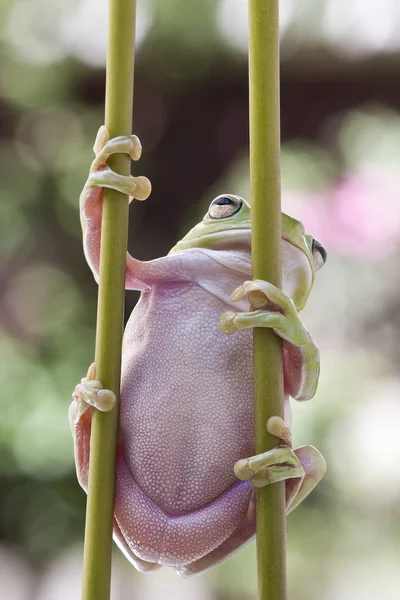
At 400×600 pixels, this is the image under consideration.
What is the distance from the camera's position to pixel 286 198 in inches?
56.6

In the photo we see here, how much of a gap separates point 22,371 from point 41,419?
0.32 feet

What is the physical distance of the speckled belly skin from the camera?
377 mm

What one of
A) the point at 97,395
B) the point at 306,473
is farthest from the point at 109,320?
the point at 306,473

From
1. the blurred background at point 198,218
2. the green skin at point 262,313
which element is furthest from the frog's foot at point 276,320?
the blurred background at point 198,218

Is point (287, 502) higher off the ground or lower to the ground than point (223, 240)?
lower

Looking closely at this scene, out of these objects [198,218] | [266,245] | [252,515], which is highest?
[198,218]

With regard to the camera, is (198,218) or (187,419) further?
(198,218)

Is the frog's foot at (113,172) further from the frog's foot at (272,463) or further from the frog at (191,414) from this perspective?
the frog's foot at (272,463)

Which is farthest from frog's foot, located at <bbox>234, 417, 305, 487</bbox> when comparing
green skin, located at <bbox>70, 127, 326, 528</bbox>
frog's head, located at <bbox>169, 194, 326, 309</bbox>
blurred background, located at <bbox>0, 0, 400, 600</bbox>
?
blurred background, located at <bbox>0, 0, 400, 600</bbox>

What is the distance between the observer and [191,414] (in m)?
0.38

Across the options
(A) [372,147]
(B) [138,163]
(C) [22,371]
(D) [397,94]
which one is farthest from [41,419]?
(D) [397,94]

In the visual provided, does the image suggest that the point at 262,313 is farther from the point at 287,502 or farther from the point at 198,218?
the point at 198,218

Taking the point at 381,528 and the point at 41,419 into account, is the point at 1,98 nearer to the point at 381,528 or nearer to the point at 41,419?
the point at 41,419

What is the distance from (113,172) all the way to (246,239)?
9 centimetres
